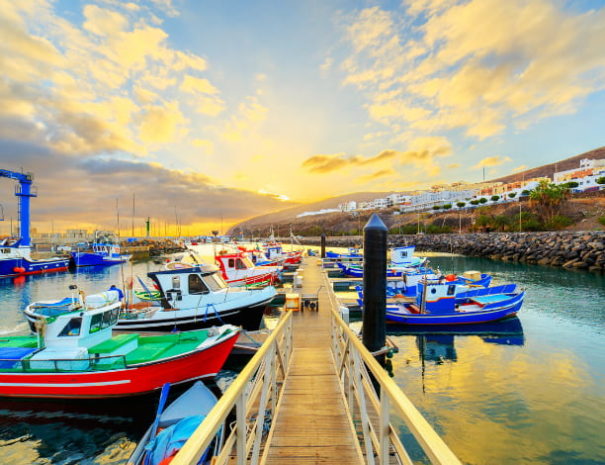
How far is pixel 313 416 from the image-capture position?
526 cm

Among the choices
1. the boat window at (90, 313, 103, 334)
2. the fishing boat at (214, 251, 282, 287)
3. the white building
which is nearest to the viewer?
the boat window at (90, 313, 103, 334)

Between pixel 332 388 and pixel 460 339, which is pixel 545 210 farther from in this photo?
pixel 332 388

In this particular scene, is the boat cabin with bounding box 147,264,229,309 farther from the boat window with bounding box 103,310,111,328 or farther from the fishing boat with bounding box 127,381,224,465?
the fishing boat with bounding box 127,381,224,465

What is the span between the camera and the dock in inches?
86.9

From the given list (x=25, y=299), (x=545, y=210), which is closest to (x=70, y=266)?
(x=25, y=299)

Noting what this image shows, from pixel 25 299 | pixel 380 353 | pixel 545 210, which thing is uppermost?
pixel 545 210

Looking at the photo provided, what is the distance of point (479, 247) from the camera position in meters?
58.8

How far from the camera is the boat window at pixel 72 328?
9812 mm

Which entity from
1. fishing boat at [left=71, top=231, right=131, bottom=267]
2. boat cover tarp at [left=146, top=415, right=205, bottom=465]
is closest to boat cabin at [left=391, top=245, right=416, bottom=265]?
boat cover tarp at [left=146, top=415, right=205, bottom=465]

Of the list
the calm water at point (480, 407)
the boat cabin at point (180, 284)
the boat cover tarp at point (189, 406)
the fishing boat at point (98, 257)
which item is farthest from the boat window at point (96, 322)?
the fishing boat at point (98, 257)

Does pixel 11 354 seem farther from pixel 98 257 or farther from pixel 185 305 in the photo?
pixel 98 257

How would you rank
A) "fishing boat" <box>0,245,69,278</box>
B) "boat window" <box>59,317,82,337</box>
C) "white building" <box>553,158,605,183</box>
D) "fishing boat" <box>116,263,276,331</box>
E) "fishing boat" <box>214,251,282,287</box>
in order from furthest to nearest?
"white building" <box>553,158,605,183</box>
"fishing boat" <box>0,245,69,278</box>
"fishing boat" <box>214,251,282,287</box>
"fishing boat" <box>116,263,276,331</box>
"boat window" <box>59,317,82,337</box>

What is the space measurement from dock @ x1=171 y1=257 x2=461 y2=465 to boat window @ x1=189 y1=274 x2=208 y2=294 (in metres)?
6.58

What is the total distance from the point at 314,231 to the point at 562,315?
160937mm
